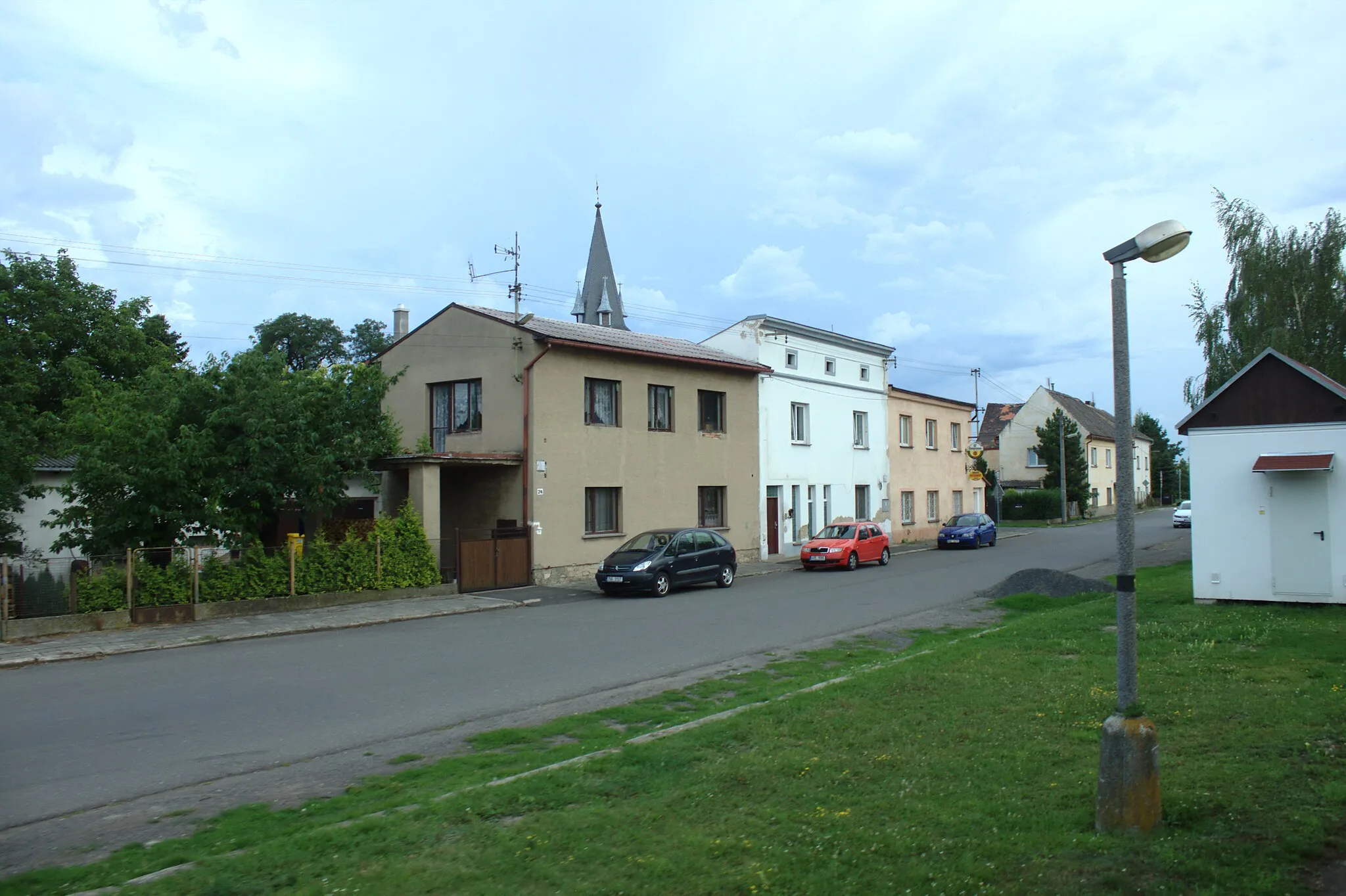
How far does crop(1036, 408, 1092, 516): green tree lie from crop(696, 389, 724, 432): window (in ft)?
127

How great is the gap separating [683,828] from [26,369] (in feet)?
119

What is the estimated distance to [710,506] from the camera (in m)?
30.5

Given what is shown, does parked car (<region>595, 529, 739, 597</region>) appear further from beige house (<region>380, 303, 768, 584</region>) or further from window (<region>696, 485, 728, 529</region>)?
window (<region>696, 485, 728, 529</region>)

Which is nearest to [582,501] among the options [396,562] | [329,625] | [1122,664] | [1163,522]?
[396,562]

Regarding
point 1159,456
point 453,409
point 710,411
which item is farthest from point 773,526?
point 1159,456

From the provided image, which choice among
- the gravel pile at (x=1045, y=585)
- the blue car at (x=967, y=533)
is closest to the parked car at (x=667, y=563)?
the gravel pile at (x=1045, y=585)

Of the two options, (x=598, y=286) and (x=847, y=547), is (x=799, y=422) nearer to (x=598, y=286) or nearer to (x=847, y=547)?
(x=847, y=547)

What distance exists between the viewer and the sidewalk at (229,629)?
14.2 metres

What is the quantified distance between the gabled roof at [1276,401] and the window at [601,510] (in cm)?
1520

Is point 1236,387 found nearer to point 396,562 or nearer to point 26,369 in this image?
point 396,562

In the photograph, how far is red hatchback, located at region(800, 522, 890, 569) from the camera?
2881cm

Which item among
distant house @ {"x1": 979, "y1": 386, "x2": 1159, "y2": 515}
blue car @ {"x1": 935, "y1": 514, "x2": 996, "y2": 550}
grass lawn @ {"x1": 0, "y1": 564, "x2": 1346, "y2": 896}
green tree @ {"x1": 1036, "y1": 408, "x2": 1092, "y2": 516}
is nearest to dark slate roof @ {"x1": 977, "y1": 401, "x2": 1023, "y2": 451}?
distant house @ {"x1": 979, "y1": 386, "x2": 1159, "y2": 515}

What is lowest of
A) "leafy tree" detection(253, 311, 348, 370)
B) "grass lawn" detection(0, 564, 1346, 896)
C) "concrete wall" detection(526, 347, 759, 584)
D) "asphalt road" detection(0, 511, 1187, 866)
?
"asphalt road" detection(0, 511, 1187, 866)

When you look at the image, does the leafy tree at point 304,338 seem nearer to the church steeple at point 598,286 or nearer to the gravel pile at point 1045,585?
the church steeple at point 598,286
